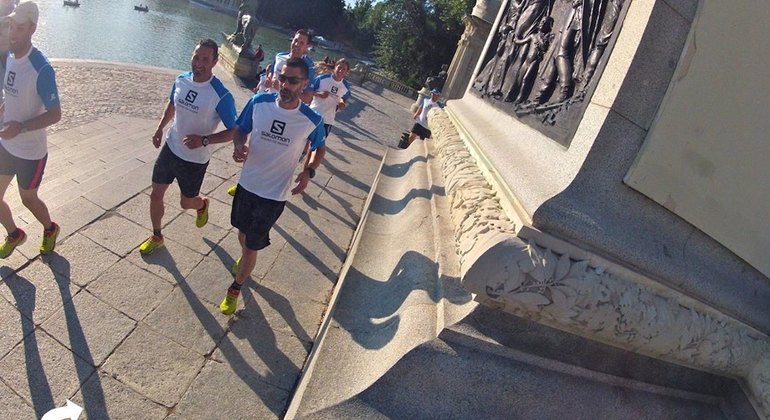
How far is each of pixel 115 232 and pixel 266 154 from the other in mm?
1640

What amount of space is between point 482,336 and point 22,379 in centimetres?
245

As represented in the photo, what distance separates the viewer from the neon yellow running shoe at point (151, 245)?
3.77 meters

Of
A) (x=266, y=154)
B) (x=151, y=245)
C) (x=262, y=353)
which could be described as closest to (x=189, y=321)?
(x=262, y=353)

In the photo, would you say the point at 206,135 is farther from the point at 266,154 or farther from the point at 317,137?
the point at 317,137

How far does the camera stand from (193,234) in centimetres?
431

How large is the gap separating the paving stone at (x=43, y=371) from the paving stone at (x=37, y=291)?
0.24 metres

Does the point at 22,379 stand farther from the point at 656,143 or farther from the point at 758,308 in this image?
the point at 758,308

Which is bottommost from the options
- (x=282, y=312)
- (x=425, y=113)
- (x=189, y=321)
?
Answer: (x=189, y=321)

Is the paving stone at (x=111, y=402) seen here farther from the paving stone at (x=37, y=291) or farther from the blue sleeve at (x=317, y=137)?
the blue sleeve at (x=317, y=137)

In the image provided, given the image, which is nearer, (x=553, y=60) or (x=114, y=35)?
(x=553, y=60)

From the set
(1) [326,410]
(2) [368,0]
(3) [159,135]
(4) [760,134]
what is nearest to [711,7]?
(4) [760,134]

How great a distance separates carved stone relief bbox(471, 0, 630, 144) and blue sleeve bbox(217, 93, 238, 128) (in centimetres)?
237

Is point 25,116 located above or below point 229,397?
above

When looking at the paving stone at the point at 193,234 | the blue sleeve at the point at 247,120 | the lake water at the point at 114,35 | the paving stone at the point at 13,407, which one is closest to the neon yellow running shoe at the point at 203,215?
the paving stone at the point at 193,234
